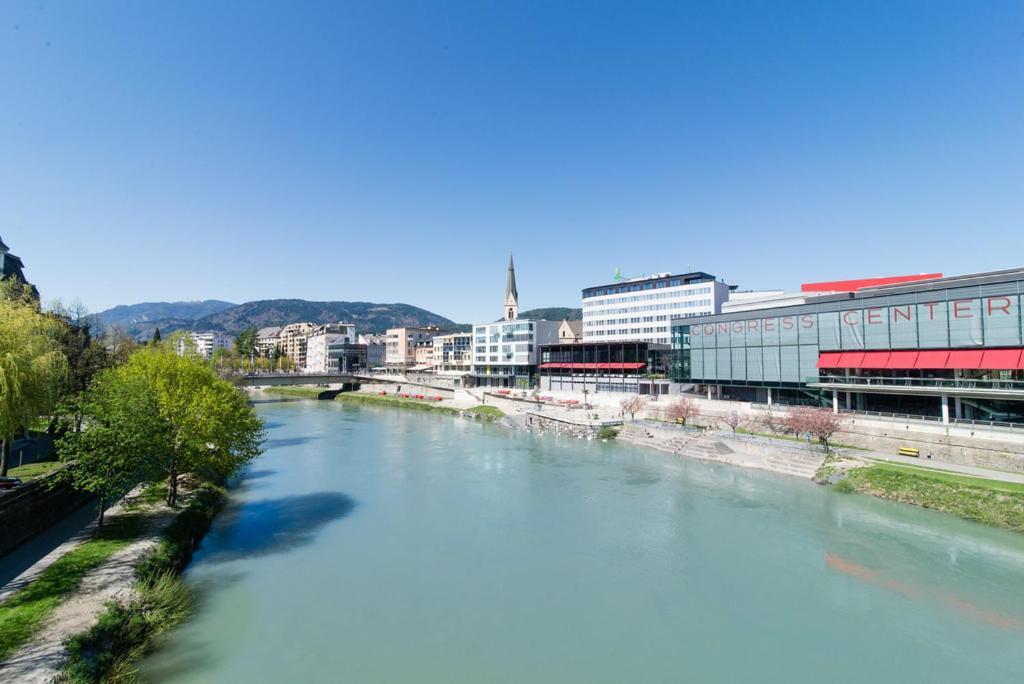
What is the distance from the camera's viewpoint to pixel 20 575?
1506 cm

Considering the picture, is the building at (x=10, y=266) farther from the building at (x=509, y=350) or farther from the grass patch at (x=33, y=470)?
the building at (x=509, y=350)

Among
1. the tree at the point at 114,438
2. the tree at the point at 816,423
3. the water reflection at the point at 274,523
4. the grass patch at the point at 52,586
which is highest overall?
the tree at the point at 114,438

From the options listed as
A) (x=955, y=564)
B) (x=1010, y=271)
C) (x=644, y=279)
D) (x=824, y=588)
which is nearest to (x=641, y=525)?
(x=824, y=588)

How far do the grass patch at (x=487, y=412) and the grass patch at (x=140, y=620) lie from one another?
45.1 m

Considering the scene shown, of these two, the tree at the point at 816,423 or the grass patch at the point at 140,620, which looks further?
the tree at the point at 816,423

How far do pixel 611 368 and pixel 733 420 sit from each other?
30.3 m

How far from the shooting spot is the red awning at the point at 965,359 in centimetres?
3475

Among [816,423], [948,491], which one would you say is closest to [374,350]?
[816,423]

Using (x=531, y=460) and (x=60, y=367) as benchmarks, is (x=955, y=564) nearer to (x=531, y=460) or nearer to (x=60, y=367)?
(x=531, y=460)

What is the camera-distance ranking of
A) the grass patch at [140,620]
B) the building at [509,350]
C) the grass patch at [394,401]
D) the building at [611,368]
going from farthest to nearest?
the building at [509,350]
the grass patch at [394,401]
the building at [611,368]
the grass patch at [140,620]

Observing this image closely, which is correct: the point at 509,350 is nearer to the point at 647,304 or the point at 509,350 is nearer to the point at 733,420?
the point at 647,304

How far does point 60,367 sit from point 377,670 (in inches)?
796

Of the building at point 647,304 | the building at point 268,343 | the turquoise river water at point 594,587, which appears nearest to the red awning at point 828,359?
the turquoise river water at point 594,587

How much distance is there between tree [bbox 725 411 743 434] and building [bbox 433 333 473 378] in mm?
57212
